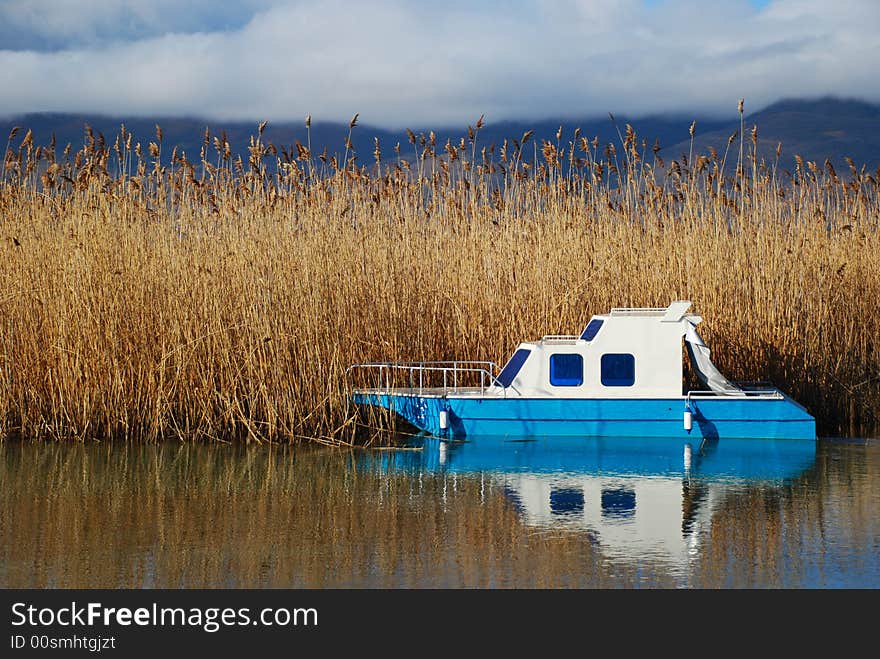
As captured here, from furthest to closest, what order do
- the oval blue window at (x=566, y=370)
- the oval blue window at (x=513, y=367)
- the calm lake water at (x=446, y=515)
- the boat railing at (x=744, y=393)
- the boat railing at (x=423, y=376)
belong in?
1. the boat railing at (x=423, y=376)
2. the oval blue window at (x=513, y=367)
3. the oval blue window at (x=566, y=370)
4. the boat railing at (x=744, y=393)
5. the calm lake water at (x=446, y=515)

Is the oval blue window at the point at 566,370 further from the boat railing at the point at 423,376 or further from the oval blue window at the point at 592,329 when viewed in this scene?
the boat railing at the point at 423,376

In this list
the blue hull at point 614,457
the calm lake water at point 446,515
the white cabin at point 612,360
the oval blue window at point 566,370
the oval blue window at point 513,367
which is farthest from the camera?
the oval blue window at point 513,367

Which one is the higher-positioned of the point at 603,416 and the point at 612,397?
the point at 612,397

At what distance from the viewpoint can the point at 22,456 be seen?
9.77 m

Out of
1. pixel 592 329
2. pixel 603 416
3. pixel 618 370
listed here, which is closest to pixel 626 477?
pixel 603 416

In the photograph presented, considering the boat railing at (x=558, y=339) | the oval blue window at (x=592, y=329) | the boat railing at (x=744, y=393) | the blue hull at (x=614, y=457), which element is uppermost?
the oval blue window at (x=592, y=329)

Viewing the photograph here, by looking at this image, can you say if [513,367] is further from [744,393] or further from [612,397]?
[744,393]

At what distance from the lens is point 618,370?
422 inches

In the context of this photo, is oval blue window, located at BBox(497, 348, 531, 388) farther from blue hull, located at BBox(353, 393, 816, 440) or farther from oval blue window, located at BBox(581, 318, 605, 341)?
oval blue window, located at BBox(581, 318, 605, 341)

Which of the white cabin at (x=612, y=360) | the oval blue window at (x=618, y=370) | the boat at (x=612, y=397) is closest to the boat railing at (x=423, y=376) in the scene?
the boat at (x=612, y=397)

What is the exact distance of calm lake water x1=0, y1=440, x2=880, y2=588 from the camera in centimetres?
604

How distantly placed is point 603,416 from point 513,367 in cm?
94

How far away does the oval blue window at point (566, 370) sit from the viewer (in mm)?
10734
